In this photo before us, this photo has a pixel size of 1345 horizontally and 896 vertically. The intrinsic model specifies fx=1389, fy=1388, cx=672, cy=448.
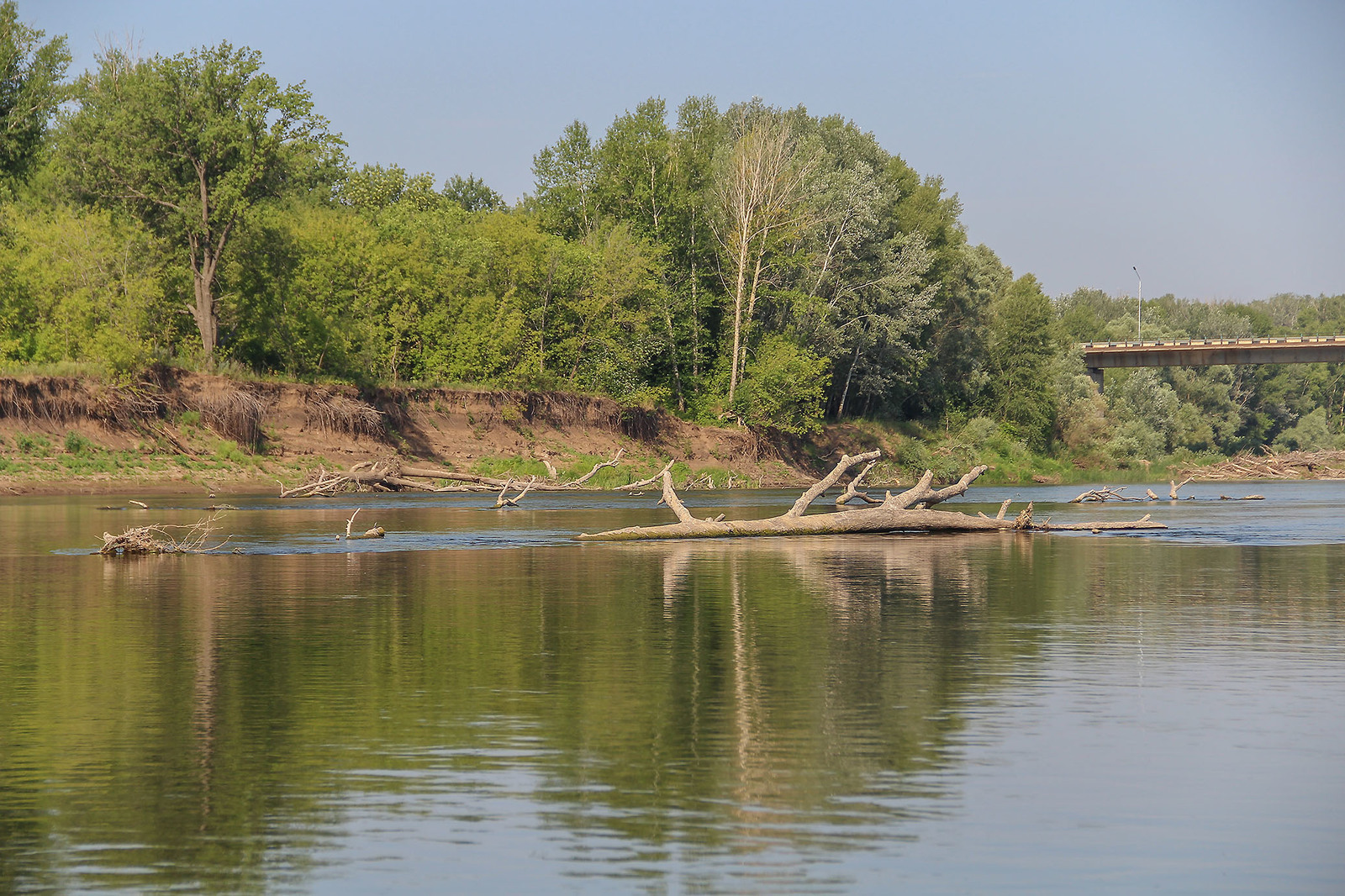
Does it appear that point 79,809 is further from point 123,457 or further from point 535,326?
point 535,326

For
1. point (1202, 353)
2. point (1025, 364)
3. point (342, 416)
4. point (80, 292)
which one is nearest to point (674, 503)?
point (342, 416)

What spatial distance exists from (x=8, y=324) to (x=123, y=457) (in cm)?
1281

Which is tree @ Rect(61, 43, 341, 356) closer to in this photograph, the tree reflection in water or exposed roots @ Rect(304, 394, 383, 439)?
exposed roots @ Rect(304, 394, 383, 439)

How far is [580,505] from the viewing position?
6700cm

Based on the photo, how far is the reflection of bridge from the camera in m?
136

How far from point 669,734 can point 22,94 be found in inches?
4408

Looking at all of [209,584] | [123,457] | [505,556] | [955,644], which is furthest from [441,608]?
[123,457]

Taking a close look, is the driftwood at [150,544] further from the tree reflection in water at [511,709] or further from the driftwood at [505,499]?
the driftwood at [505,499]

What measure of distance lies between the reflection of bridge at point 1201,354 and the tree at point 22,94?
313 feet

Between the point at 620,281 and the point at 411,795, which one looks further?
the point at 620,281

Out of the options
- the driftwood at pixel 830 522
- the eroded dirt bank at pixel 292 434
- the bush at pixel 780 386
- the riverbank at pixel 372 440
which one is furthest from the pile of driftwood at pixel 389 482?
the bush at pixel 780 386

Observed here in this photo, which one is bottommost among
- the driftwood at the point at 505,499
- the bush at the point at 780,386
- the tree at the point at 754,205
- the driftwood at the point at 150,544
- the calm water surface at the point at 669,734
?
the calm water surface at the point at 669,734

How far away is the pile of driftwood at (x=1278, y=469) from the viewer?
12356 cm

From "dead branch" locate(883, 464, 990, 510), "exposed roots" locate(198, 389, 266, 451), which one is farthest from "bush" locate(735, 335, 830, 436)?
"dead branch" locate(883, 464, 990, 510)
